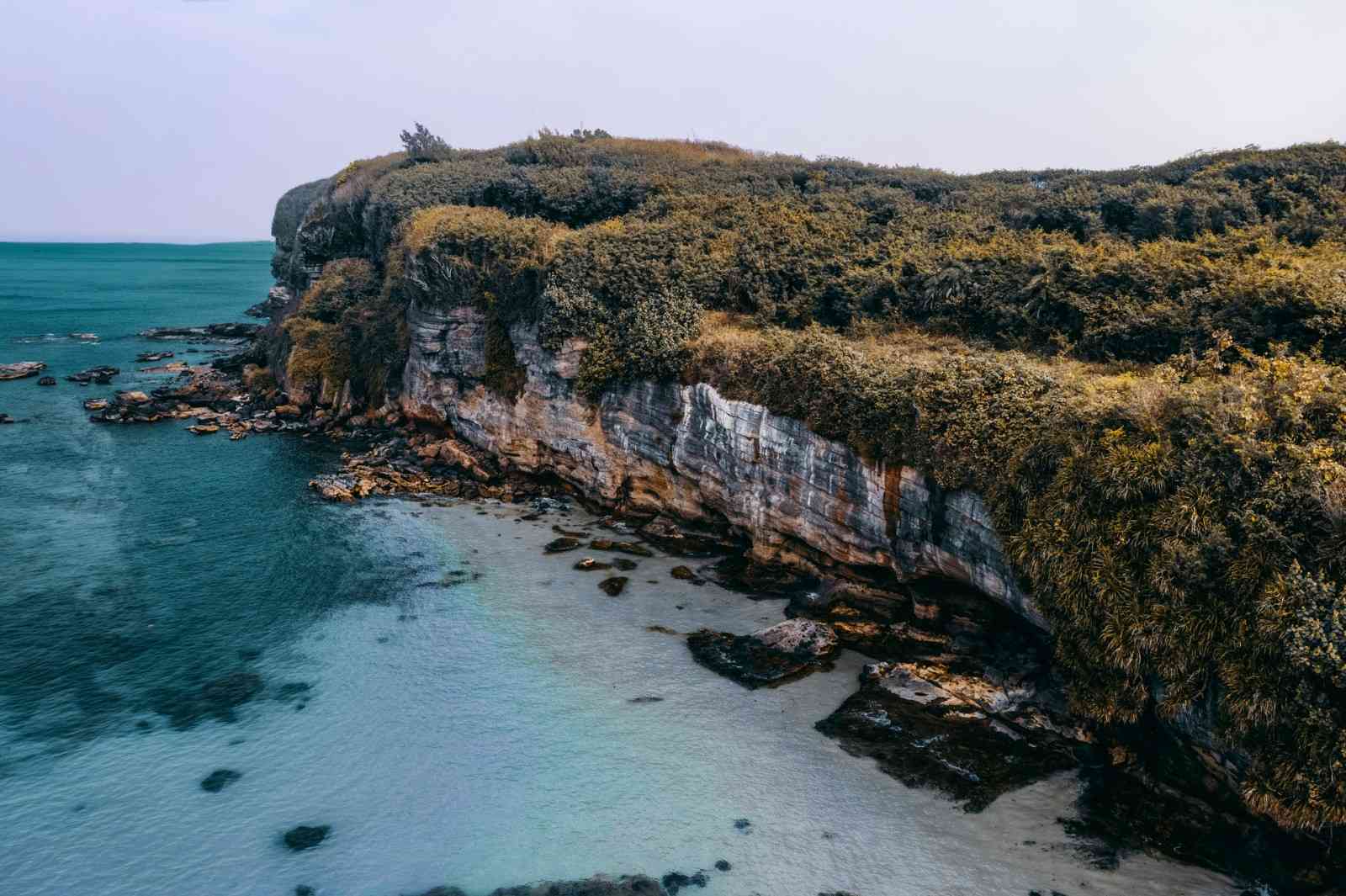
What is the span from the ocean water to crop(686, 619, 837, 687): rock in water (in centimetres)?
67

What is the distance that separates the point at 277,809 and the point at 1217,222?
3886cm

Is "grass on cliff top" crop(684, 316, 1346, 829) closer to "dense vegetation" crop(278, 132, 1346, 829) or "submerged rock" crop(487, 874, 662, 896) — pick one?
"dense vegetation" crop(278, 132, 1346, 829)

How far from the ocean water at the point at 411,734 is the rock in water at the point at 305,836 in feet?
0.75

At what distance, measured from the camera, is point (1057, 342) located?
89.5 ft

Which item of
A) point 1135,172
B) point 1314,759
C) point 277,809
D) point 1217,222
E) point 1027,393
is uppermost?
point 1135,172

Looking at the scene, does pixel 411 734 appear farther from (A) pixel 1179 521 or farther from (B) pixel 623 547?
(A) pixel 1179 521

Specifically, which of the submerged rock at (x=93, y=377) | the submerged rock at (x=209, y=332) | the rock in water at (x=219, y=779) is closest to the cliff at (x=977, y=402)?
the rock in water at (x=219, y=779)

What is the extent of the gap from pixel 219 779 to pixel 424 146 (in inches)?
2412

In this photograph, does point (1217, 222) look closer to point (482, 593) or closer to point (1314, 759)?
point (1314, 759)

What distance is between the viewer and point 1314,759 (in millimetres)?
14375

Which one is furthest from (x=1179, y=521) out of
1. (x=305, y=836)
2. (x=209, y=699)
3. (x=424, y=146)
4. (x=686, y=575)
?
(x=424, y=146)

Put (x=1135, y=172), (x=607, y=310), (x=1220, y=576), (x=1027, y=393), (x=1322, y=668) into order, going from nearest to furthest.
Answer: (x=1322, y=668)
(x=1220, y=576)
(x=1027, y=393)
(x=607, y=310)
(x=1135, y=172)

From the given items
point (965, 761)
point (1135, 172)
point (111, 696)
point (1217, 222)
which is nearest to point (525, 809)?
point (965, 761)

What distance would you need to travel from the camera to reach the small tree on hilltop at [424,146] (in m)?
66.6
